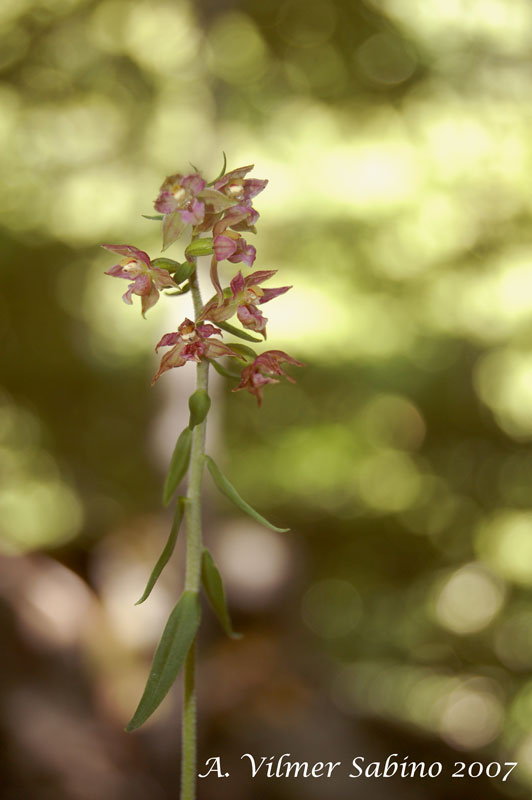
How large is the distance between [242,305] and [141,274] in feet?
0.37

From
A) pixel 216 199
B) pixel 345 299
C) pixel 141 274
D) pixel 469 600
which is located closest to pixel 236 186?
pixel 216 199

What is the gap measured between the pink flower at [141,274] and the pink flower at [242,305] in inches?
2.1

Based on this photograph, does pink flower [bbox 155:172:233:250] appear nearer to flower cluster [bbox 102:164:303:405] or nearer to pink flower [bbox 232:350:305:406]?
flower cluster [bbox 102:164:303:405]

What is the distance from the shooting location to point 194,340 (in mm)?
627

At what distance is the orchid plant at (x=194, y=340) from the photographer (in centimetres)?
Result: 62

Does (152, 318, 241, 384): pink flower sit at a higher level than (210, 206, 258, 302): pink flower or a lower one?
lower

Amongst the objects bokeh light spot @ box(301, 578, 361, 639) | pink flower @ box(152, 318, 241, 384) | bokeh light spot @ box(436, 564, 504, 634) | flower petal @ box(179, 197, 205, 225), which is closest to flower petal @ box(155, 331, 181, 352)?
pink flower @ box(152, 318, 241, 384)

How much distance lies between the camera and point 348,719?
3.43 metres

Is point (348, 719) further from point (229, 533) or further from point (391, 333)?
point (391, 333)

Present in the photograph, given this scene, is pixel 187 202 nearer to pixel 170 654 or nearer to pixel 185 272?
pixel 185 272

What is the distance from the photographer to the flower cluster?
2.04ft

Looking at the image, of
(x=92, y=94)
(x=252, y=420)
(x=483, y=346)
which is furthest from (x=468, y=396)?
(x=92, y=94)

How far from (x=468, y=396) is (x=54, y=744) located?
13.6 ft

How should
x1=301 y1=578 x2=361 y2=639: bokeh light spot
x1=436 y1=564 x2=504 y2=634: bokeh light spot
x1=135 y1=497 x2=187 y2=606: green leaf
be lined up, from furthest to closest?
x1=301 y1=578 x2=361 y2=639: bokeh light spot → x1=436 y1=564 x2=504 y2=634: bokeh light spot → x1=135 y1=497 x2=187 y2=606: green leaf
